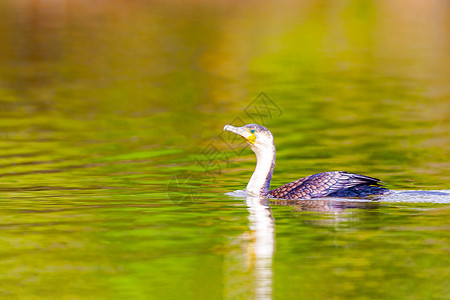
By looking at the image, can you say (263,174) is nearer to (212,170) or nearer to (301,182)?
(301,182)

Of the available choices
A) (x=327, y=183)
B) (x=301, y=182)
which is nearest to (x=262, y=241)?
(x=327, y=183)

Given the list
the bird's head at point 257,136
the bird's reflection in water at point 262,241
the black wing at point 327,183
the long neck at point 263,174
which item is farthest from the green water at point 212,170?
the bird's head at point 257,136

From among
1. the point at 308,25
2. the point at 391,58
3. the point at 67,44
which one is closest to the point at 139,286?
the point at 391,58

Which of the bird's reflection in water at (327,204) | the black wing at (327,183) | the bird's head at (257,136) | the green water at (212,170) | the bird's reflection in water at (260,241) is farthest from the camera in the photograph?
the bird's head at (257,136)

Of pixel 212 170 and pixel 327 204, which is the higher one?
pixel 212 170

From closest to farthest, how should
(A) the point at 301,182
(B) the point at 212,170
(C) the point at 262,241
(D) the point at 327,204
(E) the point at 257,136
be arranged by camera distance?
(C) the point at 262,241
(D) the point at 327,204
(A) the point at 301,182
(E) the point at 257,136
(B) the point at 212,170

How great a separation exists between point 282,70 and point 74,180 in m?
19.1

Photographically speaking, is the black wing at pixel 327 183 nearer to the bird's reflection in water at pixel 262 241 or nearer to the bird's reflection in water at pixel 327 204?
the bird's reflection in water at pixel 327 204

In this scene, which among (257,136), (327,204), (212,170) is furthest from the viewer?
(212,170)

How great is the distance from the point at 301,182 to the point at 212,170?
2757 millimetres

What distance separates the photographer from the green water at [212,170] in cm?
945

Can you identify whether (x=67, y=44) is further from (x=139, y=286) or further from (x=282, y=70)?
(x=139, y=286)

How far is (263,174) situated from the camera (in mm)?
13547

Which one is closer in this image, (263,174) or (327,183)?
(327,183)
